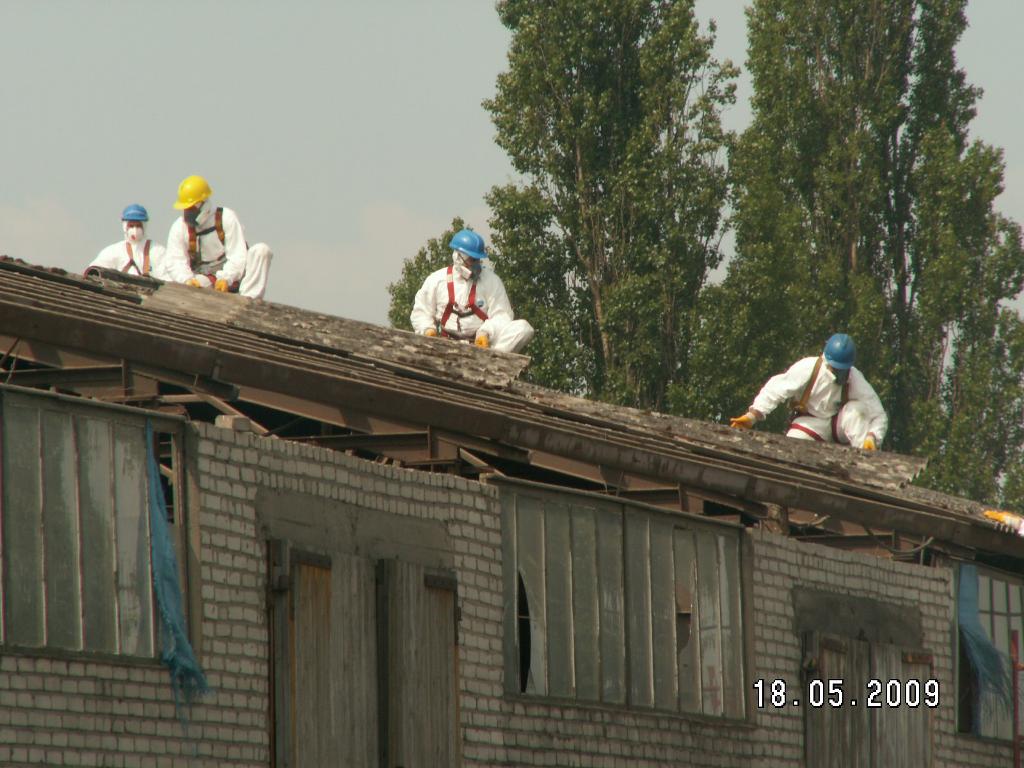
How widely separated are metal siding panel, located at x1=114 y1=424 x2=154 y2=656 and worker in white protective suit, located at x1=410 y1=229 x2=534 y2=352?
9151 millimetres

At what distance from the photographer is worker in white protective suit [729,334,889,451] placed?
21.7 meters

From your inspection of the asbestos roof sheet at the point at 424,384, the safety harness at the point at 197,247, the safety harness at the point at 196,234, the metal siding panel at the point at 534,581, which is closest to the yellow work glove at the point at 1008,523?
the asbestos roof sheet at the point at 424,384

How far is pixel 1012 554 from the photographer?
19.2 metres

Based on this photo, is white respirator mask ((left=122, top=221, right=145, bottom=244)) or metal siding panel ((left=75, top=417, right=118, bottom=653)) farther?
white respirator mask ((left=122, top=221, right=145, bottom=244))

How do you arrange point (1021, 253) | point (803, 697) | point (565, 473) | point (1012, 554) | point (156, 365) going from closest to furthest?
point (156, 365), point (565, 473), point (803, 697), point (1012, 554), point (1021, 253)

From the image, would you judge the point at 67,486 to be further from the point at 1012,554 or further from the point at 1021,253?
the point at 1021,253

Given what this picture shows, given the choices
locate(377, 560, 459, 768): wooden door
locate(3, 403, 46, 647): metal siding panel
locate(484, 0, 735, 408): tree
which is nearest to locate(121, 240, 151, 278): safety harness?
locate(377, 560, 459, 768): wooden door

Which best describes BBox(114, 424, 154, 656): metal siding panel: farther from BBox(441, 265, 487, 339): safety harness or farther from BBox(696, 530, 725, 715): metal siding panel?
BBox(441, 265, 487, 339): safety harness

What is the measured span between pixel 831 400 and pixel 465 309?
4201 mm

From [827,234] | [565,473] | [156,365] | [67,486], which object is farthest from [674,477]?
[827,234]

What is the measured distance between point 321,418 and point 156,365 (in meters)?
1.44

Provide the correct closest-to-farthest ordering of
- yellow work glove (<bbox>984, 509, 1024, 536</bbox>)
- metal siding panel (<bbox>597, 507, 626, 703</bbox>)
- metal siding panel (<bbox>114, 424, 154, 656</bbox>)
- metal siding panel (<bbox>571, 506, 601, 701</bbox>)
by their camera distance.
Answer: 1. metal siding panel (<bbox>114, 424, 154, 656</bbox>)
2. metal siding panel (<bbox>571, 506, 601, 701</bbox>)
3. metal siding panel (<bbox>597, 507, 626, 703</bbox>)
4. yellow work glove (<bbox>984, 509, 1024, 536</bbox>)

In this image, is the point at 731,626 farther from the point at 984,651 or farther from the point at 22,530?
the point at 22,530
